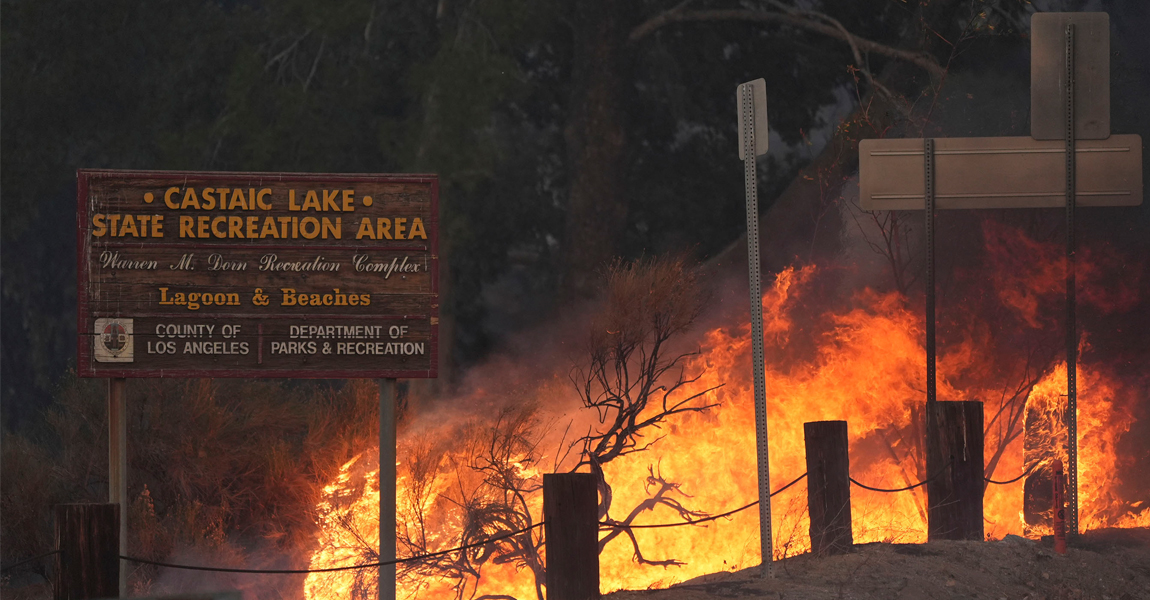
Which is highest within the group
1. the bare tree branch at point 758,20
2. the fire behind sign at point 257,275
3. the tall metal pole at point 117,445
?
the bare tree branch at point 758,20

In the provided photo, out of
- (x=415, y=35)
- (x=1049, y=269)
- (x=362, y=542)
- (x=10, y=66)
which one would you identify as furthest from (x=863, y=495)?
(x=10, y=66)

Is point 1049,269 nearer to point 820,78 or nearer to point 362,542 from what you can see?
point 820,78

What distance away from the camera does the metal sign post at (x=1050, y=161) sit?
9062 mm

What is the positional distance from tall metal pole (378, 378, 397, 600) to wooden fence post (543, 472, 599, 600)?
112 cm

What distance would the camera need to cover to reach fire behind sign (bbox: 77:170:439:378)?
7293 millimetres

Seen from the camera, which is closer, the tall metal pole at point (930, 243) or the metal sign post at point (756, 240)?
the metal sign post at point (756, 240)

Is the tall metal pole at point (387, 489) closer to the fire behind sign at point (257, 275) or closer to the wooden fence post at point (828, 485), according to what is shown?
the fire behind sign at point (257, 275)

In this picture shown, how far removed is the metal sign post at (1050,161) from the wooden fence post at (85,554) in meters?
6.21

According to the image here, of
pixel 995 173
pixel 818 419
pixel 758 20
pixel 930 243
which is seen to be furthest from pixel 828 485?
pixel 758 20

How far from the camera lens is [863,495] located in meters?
13.0

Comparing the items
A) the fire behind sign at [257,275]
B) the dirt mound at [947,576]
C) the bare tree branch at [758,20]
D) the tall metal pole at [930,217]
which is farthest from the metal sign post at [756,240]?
the bare tree branch at [758,20]

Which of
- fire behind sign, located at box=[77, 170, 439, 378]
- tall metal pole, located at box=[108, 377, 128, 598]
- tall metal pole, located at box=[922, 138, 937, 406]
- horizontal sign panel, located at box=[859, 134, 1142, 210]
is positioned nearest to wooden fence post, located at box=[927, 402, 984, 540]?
tall metal pole, located at box=[922, 138, 937, 406]

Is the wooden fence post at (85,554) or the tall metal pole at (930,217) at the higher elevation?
the tall metal pole at (930,217)

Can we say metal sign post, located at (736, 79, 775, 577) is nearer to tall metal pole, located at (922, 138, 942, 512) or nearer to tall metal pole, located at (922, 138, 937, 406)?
tall metal pole, located at (922, 138, 942, 512)
